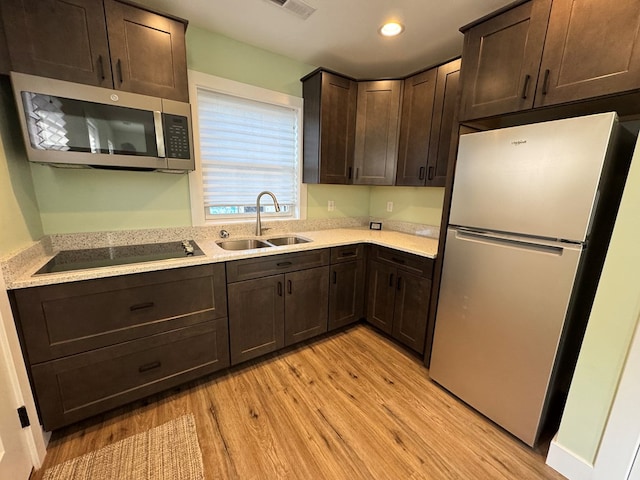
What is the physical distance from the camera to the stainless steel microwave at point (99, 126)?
1.31 metres

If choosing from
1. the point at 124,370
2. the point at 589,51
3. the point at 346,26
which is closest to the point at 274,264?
the point at 124,370

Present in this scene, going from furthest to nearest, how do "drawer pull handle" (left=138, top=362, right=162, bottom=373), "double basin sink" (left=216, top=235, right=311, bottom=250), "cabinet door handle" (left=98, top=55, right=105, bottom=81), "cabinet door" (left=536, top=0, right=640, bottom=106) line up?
"double basin sink" (left=216, top=235, right=311, bottom=250) → "drawer pull handle" (left=138, top=362, right=162, bottom=373) → "cabinet door handle" (left=98, top=55, right=105, bottom=81) → "cabinet door" (left=536, top=0, right=640, bottom=106)

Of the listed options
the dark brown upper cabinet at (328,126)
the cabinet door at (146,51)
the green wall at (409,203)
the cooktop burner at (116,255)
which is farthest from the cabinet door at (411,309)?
the cabinet door at (146,51)

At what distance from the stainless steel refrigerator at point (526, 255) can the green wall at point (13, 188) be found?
2386mm

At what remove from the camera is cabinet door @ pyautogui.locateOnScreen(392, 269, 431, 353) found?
2.04 meters

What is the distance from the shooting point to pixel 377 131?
2.50m

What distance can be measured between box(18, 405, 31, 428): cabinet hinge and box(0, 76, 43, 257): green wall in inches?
28.3

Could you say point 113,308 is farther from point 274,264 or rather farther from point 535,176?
point 535,176

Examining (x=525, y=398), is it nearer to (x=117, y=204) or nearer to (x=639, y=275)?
(x=639, y=275)

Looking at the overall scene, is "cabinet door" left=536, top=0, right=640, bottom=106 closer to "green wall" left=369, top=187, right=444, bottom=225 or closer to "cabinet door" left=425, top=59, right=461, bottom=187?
"cabinet door" left=425, top=59, right=461, bottom=187

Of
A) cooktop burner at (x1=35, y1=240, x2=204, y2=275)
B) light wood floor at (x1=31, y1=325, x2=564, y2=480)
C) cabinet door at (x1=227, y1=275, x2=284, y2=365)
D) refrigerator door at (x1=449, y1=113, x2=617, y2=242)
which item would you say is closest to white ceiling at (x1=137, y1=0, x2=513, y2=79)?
refrigerator door at (x1=449, y1=113, x2=617, y2=242)

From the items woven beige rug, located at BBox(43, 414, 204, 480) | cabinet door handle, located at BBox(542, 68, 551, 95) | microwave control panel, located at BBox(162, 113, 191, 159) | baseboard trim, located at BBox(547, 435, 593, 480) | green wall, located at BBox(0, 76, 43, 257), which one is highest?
cabinet door handle, located at BBox(542, 68, 551, 95)

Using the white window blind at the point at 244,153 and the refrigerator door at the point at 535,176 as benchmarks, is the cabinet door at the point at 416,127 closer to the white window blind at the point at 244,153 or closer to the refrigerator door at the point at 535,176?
the refrigerator door at the point at 535,176

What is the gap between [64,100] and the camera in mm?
1362
